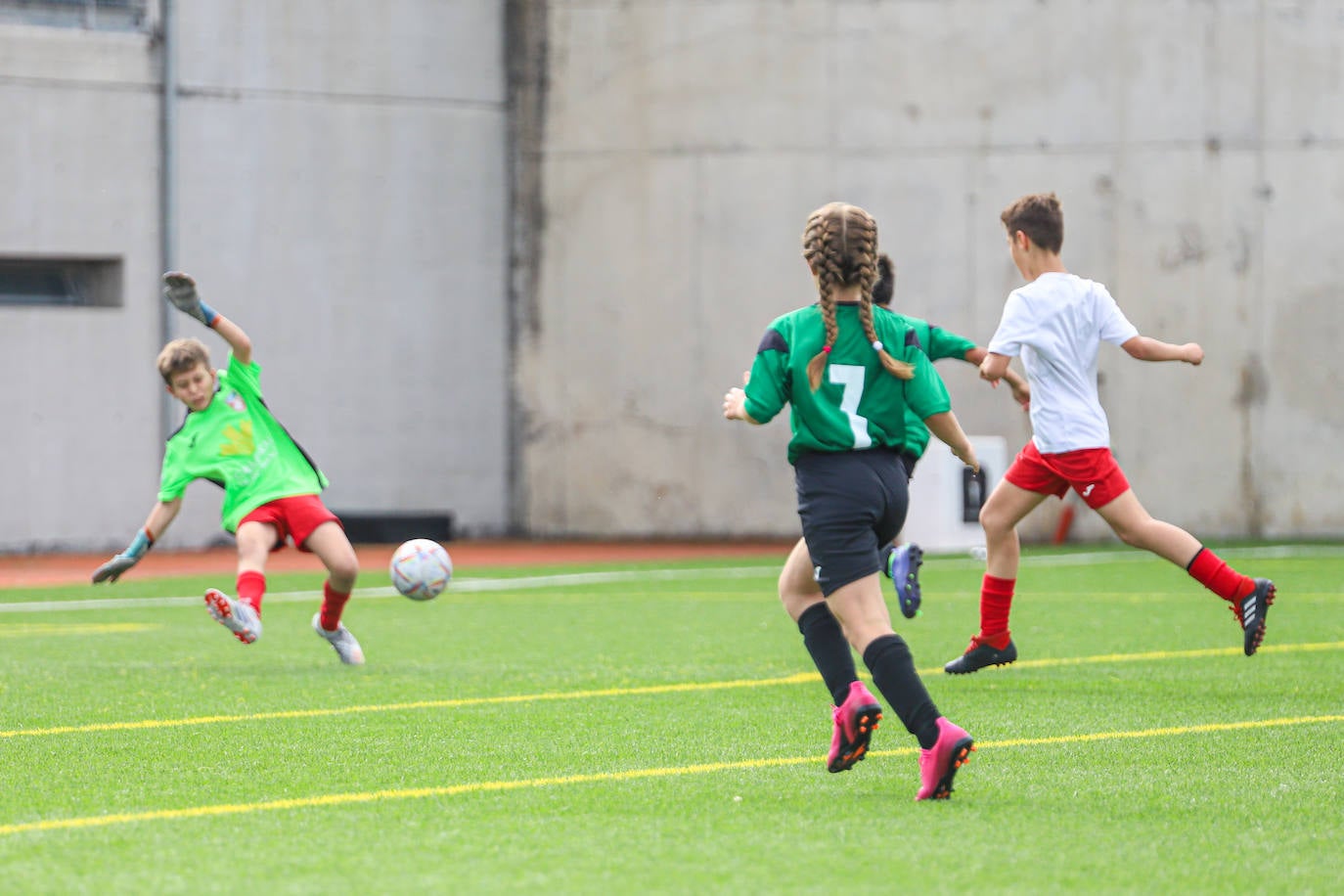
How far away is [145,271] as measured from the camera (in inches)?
814

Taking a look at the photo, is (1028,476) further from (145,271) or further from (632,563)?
(145,271)

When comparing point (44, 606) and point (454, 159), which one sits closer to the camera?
point (44, 606)

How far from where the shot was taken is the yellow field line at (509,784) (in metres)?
5.35

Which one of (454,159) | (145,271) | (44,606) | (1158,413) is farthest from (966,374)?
(44,606)

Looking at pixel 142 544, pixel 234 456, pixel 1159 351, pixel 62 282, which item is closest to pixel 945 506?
pixel 62 282

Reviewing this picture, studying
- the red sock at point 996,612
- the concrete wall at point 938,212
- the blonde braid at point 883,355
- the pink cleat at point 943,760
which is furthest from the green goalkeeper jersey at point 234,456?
the concrete wall at point 938,212

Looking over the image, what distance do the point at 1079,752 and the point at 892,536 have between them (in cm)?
120

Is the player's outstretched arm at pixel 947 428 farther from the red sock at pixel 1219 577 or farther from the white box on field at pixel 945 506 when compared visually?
the white box on field at pixel 945 506

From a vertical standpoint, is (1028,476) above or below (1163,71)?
below

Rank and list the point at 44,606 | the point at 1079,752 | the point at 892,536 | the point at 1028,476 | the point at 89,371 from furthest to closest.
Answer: the point at 89,371, the point at 44,606, the point at 1028,476, the point at 1079,752, the point at 892,536

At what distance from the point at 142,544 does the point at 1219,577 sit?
5.14 m

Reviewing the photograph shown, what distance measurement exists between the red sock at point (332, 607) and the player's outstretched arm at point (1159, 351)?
13.1 ft

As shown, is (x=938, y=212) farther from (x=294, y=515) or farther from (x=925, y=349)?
(x=925, y=349)

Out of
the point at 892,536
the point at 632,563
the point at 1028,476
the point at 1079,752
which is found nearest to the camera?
the point at 892,536
